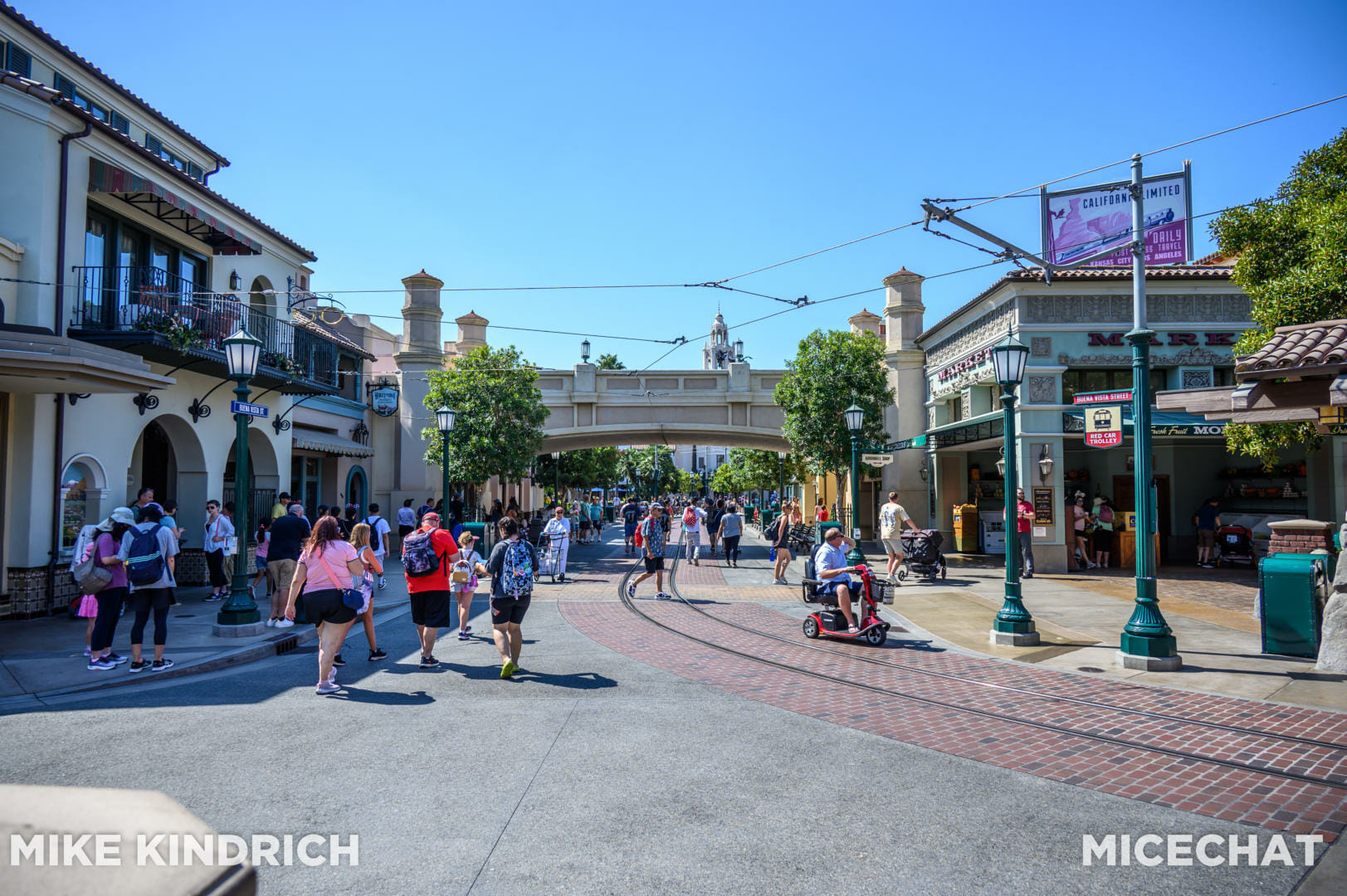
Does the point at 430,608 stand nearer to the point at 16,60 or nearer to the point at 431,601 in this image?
the point at 431,601

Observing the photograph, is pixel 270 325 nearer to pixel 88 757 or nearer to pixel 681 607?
pixel 681 607

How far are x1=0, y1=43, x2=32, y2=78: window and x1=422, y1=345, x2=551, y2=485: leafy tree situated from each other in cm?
1141

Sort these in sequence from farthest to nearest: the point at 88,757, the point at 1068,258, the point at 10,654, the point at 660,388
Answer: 1. the point at 660,388
2. the point at 1068,258
3. the point at 10,654
4. the point at 88,757

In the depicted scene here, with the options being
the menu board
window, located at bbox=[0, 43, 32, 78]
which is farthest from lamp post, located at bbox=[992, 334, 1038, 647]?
window, located at bbox=[0, 43, 32, 78]

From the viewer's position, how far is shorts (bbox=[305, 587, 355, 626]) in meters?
8.08

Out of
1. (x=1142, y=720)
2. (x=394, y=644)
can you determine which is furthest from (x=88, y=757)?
(x=1142, y=720)

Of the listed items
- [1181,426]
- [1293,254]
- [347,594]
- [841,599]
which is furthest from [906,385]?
[347,594]

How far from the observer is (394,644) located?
1094cm

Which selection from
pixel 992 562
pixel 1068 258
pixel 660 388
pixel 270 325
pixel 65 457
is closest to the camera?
pixel 1068 258

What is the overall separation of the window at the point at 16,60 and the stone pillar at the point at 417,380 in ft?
42.7

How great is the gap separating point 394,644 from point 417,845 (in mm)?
6919

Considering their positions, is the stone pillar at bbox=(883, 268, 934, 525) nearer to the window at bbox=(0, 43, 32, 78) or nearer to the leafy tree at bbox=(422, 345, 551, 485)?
the leafy tree at bbox=(422, 345, 551, 485)

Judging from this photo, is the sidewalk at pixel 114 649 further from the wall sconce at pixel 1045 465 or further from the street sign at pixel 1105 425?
the wall sconce at pixel 1045 465

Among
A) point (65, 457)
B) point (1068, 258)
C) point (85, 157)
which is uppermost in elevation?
point (85, 157)
